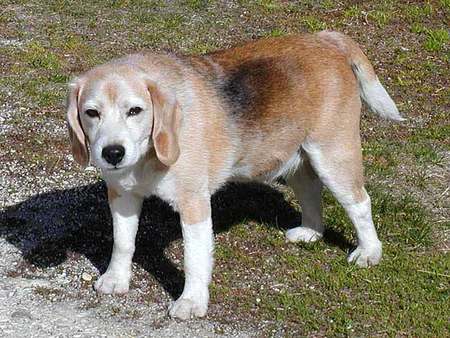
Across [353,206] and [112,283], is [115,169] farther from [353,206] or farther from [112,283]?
[353,206]

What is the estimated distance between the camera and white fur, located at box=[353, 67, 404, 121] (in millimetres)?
6816

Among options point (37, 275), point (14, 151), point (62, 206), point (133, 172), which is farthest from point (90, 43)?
point (133, 172)

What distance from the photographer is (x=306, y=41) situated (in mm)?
6668

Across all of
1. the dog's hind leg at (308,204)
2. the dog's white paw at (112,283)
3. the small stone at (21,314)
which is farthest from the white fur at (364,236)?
the small stone at (21,314)

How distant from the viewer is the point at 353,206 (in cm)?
671

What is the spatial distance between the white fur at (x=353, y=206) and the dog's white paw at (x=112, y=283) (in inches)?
60.5

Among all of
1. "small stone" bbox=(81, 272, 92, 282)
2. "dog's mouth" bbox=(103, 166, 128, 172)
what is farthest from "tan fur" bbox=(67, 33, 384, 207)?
"small stone" bbox=(81, 272, 92, 282)

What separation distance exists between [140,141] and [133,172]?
1.16 feet

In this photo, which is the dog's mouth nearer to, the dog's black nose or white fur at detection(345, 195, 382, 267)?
the dog's black nose

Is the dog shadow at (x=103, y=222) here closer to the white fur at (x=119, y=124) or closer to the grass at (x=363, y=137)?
the grass at (x=363, y=137)

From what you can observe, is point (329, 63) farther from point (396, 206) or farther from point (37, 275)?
point (37, 275)

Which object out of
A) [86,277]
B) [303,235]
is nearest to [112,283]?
[86,277]

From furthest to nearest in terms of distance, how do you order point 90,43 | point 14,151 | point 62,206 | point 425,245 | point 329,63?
point 90,43, point 14,151, point 62,206, point 425,245, point 329,63

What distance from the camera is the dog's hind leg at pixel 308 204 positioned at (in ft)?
23.4
